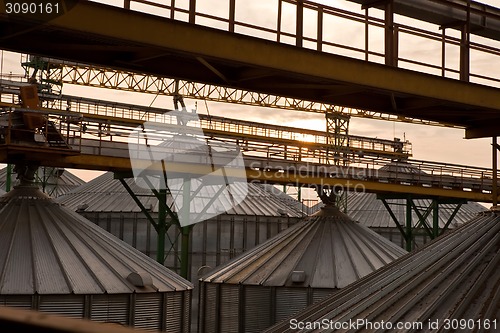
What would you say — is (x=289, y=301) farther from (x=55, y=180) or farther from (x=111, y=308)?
(x=55, y=180)

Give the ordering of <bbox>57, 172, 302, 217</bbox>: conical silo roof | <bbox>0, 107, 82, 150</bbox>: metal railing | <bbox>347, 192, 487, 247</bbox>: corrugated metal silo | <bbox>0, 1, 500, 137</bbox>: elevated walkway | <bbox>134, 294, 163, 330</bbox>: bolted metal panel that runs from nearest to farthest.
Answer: <bbox>0, 1, 500, 137</bbox>: elevated walkway → <bbox>134, 294, 163, 330</bbox>: bolted metal panel → <bbox>0, 107, 82, 150</bbox>: metal railing → <bbox>57, 172, 302, 217</bbox>: conical silo roof → <bbox>347, 192, 487, 247</bbox>: corrugated metal silo

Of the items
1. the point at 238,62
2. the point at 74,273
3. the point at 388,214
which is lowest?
the point at 74,273

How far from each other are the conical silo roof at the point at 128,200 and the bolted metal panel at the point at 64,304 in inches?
791

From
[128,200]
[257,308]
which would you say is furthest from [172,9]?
[128,200]

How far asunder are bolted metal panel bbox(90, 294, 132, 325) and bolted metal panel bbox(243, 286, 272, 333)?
21.0 ft

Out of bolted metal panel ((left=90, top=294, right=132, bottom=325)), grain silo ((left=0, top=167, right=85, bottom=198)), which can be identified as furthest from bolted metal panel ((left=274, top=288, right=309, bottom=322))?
grain silo ((left=0, top=167, right=85, bottom=198))

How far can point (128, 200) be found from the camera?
3997 cm

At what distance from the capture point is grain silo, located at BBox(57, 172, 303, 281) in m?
38.2

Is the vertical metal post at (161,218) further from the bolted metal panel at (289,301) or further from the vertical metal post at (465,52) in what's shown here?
the vertical metal post at (465,52)

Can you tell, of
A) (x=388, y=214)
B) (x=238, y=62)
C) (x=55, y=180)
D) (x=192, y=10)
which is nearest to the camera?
(x=238, y=62)

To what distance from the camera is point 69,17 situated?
9.64m

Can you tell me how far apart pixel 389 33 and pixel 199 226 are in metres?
25.8

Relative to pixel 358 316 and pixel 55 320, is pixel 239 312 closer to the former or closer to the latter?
pixel 358 316

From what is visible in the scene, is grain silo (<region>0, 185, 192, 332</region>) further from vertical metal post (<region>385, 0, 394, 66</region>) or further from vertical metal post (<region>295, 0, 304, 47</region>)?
vertical metal post (<region>385, 0, 394, 66</region>)
